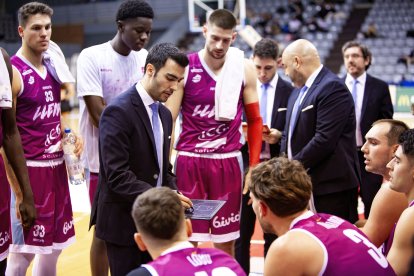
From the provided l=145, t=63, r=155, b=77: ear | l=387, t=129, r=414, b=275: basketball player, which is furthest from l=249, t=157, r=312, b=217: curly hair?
l=145, t=63, r=155, b=77: ear

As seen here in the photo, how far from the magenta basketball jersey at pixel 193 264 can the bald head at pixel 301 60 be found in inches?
96.9

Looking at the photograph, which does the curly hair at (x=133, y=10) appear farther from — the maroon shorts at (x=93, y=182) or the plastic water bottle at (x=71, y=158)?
the maroon shorts at (x=93, y=182)

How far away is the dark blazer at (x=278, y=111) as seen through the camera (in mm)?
5066

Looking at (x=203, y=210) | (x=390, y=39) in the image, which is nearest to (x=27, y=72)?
(x=203, y=210)

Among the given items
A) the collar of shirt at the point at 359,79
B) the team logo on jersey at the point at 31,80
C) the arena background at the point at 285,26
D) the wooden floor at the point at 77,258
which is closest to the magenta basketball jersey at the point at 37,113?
the team logo on jersey at the point at 31,80

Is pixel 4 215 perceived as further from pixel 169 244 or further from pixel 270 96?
pixel 270 96

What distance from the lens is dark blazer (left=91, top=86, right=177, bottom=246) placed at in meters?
3.04

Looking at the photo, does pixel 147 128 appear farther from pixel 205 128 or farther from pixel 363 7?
pixel 363 7

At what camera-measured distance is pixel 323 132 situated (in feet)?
13.9

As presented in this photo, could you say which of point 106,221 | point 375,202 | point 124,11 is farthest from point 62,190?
point 375,202

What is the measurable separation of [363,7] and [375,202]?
21.5 meters

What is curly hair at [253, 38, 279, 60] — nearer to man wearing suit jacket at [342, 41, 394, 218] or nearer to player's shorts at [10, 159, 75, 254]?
man wearing suit jacket at [342, 41, 394, 218]

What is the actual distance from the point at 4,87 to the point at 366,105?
3.73 meters

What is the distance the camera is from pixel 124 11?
4.10 metres
